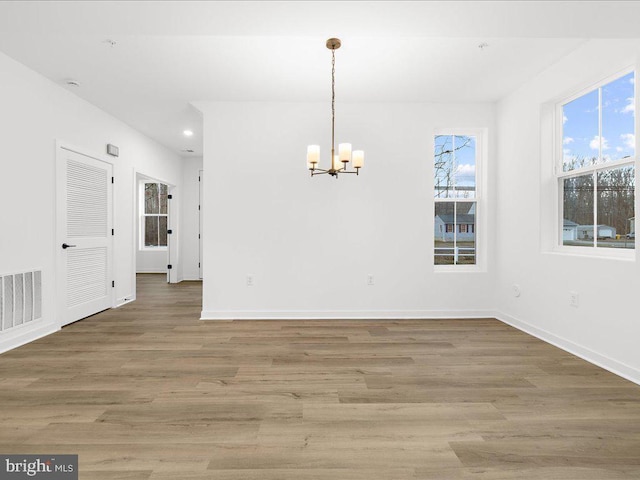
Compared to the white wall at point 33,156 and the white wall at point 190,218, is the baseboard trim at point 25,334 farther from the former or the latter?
the white wall at point 190,218

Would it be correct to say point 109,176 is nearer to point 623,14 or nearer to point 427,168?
point 427,168

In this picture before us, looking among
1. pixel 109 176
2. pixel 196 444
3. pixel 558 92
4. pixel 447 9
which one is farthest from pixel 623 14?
pixel 109 176

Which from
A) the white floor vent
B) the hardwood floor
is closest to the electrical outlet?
the hardwood floor

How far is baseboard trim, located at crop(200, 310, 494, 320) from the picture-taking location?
4453 mm

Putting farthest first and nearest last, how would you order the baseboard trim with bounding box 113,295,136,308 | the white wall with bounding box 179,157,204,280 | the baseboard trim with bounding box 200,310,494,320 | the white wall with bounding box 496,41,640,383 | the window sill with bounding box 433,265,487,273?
the white wall with bounding box 179,157,204,280 < the baseboard trim with bounding box 113,295,136,308 < the window sill with bounding box 433,265,487,273 < the baseboard trim with bounding box 200,310,494,320 < the white wall with bounding box 496,41,640,383

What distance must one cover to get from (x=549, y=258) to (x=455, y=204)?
1.37 metres

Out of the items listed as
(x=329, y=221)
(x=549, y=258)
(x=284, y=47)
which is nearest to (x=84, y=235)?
(x=329, y=221)

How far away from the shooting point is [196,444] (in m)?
1.82

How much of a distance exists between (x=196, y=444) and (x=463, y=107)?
4591 millimetres

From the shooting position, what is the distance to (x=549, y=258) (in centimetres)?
355

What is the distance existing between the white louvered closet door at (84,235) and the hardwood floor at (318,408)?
0.80 m

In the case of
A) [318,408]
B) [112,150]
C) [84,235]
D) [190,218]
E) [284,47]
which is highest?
[284,47]

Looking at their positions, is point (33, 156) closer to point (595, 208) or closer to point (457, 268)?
point (457, 268)

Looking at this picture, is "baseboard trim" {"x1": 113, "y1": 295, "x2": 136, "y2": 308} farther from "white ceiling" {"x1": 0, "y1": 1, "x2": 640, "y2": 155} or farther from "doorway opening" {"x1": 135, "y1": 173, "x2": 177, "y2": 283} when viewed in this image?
"doorway opening" {"x1": 135, "y1": 173, "x2": 177, "y2": 283}
